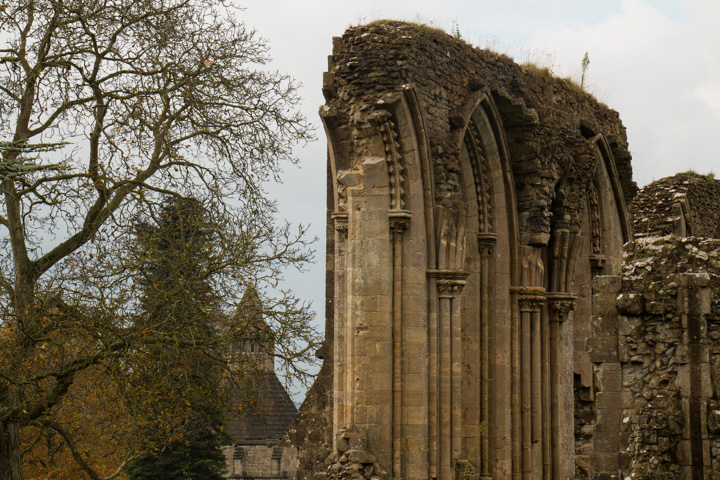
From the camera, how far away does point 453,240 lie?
47.6 ft

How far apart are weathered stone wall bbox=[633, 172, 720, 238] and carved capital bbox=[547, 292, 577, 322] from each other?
13.4ft

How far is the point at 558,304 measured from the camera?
18.5 m

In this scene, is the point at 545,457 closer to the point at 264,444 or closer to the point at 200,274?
the point at 200,274

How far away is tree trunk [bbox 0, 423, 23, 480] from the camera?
12.7 m

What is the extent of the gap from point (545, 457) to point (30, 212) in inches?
344

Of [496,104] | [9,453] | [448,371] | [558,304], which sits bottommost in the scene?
[9,453]

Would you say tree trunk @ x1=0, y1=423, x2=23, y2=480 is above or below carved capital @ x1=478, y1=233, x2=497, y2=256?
below

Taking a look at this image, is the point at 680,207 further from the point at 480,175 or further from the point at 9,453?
the point at 9,453

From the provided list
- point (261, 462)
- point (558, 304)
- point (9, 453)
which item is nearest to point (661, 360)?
point (9, 453)

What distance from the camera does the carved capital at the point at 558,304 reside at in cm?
1846

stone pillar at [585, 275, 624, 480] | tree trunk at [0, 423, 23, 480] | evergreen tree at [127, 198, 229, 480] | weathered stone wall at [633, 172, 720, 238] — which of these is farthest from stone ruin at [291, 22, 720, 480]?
tree trunk at [0, 423, 23, 480]

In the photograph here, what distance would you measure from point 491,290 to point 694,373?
27.7 ft

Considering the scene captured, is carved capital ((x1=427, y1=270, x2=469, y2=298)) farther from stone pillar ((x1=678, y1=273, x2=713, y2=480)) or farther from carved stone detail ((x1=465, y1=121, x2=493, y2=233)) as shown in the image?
stone pillar ((x1=678, y1=273, x2=713, y2=480))

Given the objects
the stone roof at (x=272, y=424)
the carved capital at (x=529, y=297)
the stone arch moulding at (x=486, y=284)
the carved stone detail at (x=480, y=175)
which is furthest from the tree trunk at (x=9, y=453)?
the stone roof at (x=272, y=424)
